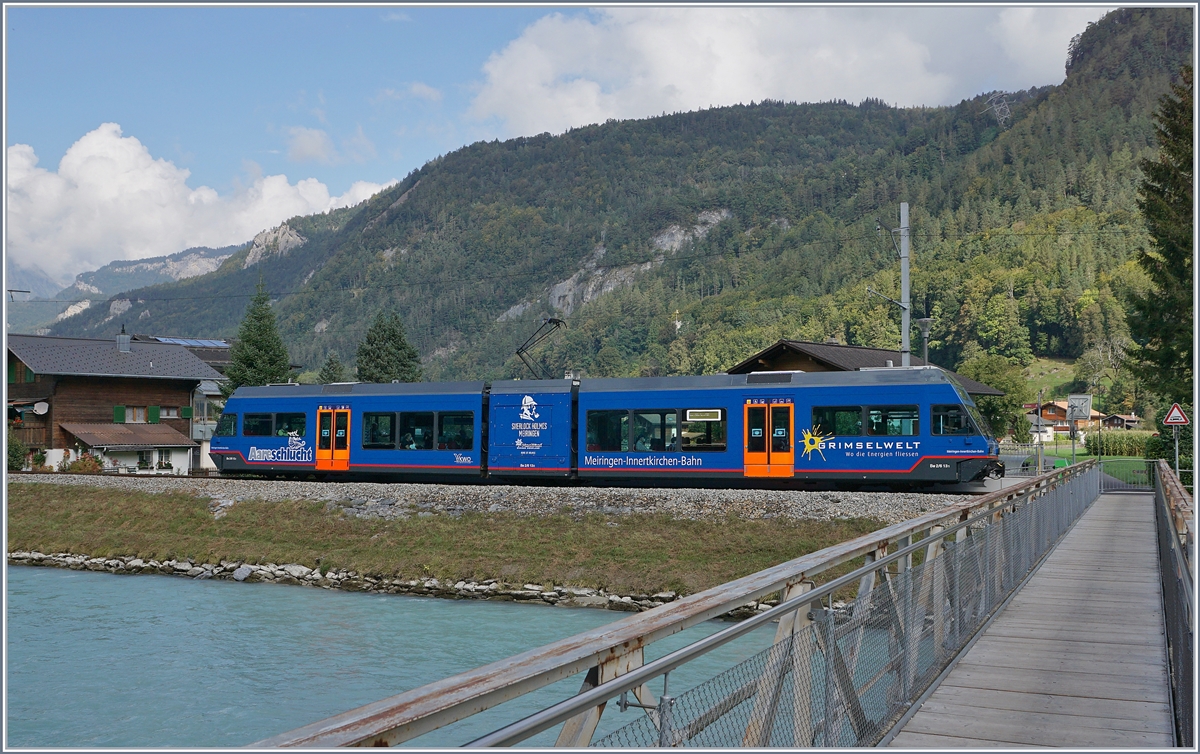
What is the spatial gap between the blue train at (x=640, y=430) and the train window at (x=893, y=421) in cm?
3

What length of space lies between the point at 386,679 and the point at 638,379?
11.9 m

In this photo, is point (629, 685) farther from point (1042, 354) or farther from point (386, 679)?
point (1042, 354)

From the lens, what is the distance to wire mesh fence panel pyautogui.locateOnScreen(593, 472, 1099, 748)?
352 centimetres

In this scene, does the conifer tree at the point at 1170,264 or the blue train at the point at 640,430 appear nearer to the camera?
the blue train at the point at 640,430

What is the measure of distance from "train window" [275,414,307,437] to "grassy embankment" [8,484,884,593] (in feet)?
8.85

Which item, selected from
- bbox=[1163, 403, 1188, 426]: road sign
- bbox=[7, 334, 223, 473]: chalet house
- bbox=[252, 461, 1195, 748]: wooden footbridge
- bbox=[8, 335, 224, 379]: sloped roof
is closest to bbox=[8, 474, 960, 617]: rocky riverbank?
bbox=[252, 461, 1195, 748]: wooden footbridge

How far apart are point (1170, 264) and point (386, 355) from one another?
205 ft

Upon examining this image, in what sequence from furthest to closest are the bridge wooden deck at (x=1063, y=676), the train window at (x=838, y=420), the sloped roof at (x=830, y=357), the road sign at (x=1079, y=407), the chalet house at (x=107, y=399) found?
the chalet house at (x=107, y=399)
the sloped roof at (x=830, y=357)
the road sign at (x=1079, y=407)
the train window at (x=838, y=420)
the bridge wooden deck at (x=1063, y=676)

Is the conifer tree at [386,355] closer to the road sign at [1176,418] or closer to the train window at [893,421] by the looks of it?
the train window at [893,421]

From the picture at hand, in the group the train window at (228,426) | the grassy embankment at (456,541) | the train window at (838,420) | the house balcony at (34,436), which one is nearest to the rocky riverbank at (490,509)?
the grassy embankment at (456,541)

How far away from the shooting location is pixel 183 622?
18266 mm

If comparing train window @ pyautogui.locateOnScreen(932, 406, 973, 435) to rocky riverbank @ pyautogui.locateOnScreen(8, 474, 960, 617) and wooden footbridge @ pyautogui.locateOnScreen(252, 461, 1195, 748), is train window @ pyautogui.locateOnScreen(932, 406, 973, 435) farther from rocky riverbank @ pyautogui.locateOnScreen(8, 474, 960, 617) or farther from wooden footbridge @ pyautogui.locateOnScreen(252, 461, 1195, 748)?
wooden footbridge @ pyautogui.locateOnScreen(252, 461, 1195, 748)

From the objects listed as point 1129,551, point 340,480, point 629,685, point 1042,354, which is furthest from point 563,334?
point 629,685

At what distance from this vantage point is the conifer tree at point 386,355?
80750 millimetres
